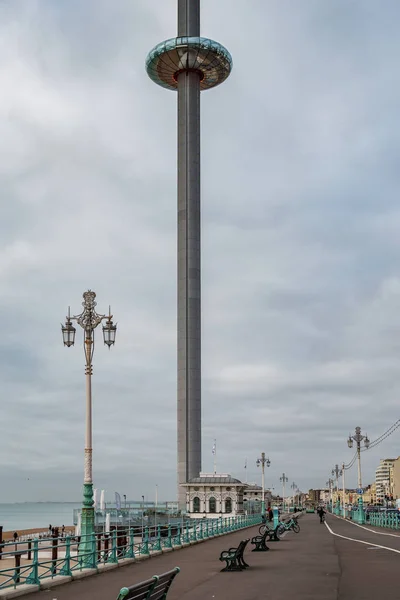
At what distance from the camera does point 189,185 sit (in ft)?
397

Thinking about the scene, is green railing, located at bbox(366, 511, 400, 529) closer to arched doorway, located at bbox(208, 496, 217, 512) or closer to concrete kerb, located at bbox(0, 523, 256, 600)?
concrete kerb, located at bbox(0, 523, 256, 600)

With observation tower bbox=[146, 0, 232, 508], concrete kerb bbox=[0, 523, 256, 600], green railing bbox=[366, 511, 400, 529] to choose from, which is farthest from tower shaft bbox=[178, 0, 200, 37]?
concrete kerb bbox=[0, 523, 256, 600]

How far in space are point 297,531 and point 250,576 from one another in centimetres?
3445

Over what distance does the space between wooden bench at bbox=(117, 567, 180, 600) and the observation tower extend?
98981 millimetres

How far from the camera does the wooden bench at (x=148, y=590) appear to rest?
824cm

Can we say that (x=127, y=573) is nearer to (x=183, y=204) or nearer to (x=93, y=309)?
(x=93, y=309)

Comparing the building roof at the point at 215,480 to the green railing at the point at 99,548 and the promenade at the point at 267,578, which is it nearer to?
the green railing at the point at 99,548

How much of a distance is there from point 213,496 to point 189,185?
161 ft

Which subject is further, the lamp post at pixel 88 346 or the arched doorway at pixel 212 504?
the arched doorway at pixel 212 504

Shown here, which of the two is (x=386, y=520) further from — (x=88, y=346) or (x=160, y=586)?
(x=160, y=586)

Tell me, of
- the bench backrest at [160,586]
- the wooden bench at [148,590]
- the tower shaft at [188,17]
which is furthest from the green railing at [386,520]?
the tower shaft at [188,17]

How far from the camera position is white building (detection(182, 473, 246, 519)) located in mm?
98375

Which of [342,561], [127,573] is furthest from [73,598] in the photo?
[342,561]

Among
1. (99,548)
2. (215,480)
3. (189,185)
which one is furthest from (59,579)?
(189,185)
